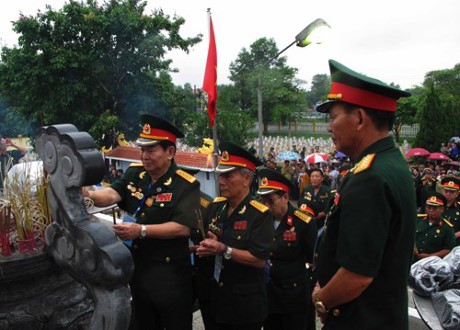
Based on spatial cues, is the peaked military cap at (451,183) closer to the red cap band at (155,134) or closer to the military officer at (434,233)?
the military officer at (434,233)

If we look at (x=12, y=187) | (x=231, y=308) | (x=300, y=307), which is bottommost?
(x=300, y=307)

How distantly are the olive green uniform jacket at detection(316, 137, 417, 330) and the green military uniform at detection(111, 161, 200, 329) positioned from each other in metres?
1.32

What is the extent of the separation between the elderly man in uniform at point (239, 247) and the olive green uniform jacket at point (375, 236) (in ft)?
3.12

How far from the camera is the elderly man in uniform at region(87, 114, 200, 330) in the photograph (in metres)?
2.87

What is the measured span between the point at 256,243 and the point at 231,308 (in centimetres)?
52

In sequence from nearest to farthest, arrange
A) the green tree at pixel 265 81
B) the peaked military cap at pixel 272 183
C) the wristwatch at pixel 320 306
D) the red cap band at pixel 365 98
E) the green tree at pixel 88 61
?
1. the red cap band at pixel 365 98
2. the wristwatch at pixel 320 306
3. the peaked military cap at pixel 272 183
4. the green tree at pixel 88 61
5. the green tree at pixel 265 81

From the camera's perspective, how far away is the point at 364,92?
1738 millimetres

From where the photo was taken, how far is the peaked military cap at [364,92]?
5.65 ft

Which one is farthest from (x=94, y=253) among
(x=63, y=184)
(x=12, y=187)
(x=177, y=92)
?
(x=177, y=92)

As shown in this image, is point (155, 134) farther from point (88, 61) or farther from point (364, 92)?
point (88, 61)

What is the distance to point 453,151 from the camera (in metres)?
17.8

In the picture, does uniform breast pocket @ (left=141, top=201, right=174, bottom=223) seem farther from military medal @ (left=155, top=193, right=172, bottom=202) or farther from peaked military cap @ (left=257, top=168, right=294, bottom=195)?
peaked military cap @ (left=257, top=168, right=294, bottom=195)

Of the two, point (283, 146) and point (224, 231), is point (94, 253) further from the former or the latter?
point (283, 146)

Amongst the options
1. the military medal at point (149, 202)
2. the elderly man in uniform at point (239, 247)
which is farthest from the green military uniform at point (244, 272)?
the military medal at point (149, 202)
